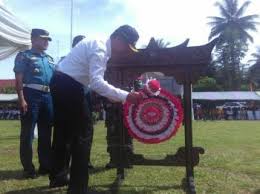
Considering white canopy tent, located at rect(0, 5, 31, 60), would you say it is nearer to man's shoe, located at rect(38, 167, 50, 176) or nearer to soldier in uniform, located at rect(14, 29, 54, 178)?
soldier in uniform, located at rect(14, 29, 54, 178)

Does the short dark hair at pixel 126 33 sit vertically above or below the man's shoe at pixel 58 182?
above

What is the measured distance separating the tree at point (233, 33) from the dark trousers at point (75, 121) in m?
72.3

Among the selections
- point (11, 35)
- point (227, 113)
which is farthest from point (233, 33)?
point (11, 35)

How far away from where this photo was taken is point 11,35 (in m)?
9.73

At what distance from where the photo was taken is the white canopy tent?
929 cm

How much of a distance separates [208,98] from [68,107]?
51.2 m

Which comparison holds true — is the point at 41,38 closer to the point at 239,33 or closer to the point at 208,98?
the point at 208,98

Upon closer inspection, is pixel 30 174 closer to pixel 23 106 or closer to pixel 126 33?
pixel 23 106

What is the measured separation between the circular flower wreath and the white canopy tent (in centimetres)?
375

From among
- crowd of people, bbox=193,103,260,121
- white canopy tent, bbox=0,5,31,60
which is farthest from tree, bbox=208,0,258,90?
white canopy tent, bbox=0,5,31,60

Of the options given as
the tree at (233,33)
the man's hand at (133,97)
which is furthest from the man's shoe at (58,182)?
the tree at (233,33)

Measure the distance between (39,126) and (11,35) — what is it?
3.14m

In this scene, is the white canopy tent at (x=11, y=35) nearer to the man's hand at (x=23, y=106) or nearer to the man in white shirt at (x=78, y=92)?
the man's hand at (x=23, y=106)

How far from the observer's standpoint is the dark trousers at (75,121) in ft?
17.3
